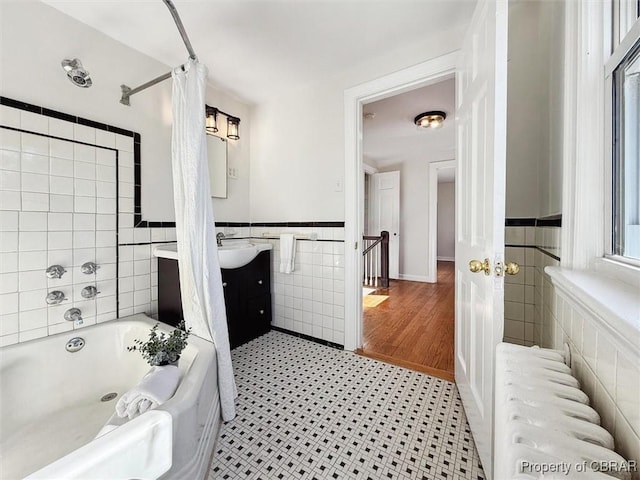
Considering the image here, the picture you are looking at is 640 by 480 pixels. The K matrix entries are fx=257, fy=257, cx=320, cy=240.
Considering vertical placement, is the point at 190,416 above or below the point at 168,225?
below

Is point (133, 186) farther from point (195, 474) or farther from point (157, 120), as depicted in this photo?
point (195, 474)

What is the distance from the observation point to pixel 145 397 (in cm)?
93

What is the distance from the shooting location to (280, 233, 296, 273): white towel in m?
2.30

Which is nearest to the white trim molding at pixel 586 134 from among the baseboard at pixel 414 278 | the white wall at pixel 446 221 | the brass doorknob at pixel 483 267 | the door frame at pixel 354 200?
the brass doorknob at pixel 483 267

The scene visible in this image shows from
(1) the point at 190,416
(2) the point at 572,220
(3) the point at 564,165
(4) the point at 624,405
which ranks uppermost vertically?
(3) the point at 564,165

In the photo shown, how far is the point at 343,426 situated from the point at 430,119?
10.6ft

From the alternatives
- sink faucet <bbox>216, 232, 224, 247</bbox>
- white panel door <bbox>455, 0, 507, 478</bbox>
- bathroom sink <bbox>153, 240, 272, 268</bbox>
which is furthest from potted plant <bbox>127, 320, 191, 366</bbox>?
white panel door <bbox>455, 0, 507, 478</bbox>

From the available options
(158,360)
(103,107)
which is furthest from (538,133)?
(103,107)

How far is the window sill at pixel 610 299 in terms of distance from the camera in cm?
45

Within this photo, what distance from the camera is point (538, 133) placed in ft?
4.50

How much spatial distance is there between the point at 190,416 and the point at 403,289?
355 cm

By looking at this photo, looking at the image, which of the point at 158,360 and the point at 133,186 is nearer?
the point at 158,360

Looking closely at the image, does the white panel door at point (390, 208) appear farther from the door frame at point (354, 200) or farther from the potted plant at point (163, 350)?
the potted plant at point (163, 350)

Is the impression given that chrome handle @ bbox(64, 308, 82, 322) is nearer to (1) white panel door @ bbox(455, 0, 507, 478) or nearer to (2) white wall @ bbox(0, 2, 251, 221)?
(2) white wall @ bbox(0, 2, 251, 221)
